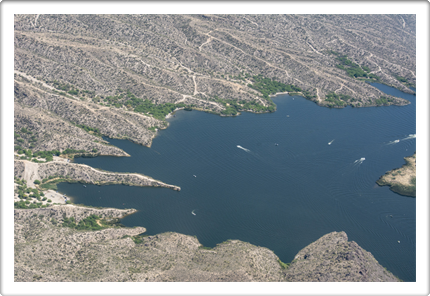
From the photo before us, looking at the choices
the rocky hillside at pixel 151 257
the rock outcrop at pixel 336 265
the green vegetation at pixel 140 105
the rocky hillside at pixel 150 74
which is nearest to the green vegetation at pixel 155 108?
the green vegetation at pixel 140 105

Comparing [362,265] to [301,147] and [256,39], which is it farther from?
[256,39]

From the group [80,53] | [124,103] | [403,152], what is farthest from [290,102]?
[80,53]

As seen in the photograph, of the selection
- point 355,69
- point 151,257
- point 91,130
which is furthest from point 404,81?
point 151,257

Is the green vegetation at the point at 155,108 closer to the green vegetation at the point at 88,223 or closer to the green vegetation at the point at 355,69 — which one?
the green vegetation at the point at 88,223

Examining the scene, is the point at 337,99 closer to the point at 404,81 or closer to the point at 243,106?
the point at 243,106

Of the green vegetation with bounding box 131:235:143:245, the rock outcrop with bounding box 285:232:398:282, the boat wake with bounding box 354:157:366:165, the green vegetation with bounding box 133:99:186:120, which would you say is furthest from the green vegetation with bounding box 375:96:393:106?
the green vegetation with bounding box 131:235:143:245

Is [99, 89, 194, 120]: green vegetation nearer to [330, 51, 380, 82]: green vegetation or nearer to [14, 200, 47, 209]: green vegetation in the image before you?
[14, 200, 47, 209]: green vegetation
